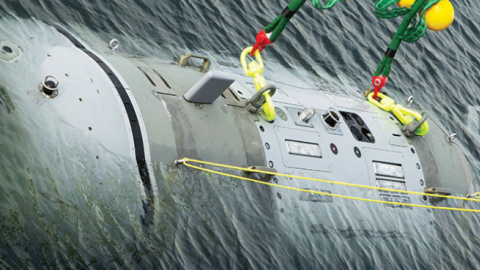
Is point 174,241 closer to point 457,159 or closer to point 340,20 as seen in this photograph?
point 457,159

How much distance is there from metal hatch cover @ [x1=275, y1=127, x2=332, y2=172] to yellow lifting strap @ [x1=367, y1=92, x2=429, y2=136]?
2.14 metres

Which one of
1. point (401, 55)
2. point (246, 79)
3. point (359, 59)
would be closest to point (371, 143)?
point (246, 79)

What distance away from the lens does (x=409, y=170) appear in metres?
9.50

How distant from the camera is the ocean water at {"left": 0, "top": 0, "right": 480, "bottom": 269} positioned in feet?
21.0

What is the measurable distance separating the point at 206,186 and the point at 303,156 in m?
1.47

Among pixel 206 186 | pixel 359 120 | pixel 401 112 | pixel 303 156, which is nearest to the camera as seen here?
pixel 206 186

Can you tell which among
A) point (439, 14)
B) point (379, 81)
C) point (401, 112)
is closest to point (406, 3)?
point (439, 14)

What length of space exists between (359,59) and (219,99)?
6.37 meters

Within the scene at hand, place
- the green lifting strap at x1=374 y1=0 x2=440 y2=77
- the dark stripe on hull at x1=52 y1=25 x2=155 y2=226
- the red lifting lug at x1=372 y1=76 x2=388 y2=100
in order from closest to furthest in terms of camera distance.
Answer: the dark stripe on hull at x1=52 y1=25 x2=155 y2=226, the green lifting strap at x1=374 y1=0 x2=440 y2=77, the red lifting lug at x1=372 y1=76 x2=388 y2=100

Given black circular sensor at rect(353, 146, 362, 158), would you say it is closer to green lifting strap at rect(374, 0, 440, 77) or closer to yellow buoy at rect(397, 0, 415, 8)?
green lifting strap at rect(374, 0, 440, 77)

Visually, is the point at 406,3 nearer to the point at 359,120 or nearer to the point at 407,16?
the point at 407,16

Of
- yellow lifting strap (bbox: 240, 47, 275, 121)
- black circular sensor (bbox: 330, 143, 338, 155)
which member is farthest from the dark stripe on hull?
black circular sensor (bbox: 330, 143, 338, 155)

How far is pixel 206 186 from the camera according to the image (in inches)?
295

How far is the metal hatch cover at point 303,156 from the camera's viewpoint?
26.8ft
